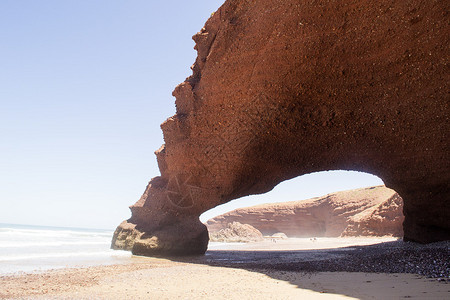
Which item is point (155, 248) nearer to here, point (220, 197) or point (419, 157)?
point (220, 197)

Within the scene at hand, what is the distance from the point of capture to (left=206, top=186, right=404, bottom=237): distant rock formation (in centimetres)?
1920

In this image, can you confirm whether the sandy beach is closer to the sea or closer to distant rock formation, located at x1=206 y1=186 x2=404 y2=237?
the sea

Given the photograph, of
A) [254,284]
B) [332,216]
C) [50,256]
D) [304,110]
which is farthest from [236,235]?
[254,284]

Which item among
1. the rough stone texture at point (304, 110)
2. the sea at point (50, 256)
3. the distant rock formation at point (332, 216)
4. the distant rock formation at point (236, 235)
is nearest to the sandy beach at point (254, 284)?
the sea at point (50, 256)

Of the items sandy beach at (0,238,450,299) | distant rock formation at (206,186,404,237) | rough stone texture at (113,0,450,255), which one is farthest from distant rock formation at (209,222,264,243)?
sandy beach at (0,238,450,299)

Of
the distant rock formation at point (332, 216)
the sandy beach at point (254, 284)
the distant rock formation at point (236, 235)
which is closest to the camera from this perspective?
the sandy beach at point (254, 284)

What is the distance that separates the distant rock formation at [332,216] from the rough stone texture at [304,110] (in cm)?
1032

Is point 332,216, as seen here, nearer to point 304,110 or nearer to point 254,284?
point 304,110

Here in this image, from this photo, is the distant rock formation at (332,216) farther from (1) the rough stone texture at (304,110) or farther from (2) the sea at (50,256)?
(2) the sea at (50,256)

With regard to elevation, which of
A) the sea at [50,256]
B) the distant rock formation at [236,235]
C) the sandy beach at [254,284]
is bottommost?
the distant rock formation at [236,235]

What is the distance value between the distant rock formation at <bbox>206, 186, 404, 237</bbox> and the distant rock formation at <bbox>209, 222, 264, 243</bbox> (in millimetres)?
7219

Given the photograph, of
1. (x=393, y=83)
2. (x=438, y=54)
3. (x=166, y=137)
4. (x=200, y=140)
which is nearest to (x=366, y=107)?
(x=393, y=83)

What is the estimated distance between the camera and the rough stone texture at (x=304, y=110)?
6.14 metres

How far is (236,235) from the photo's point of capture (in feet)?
78.6
